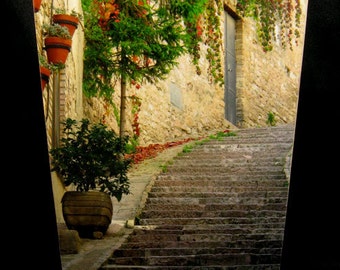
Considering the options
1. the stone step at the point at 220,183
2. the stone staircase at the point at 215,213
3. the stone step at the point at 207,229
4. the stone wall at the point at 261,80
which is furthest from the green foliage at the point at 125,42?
the stone wall at the point at 261,80

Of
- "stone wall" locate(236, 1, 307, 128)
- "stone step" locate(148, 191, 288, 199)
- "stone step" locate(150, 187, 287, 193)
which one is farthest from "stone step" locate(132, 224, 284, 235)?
"stone wall" locate(236, 1, 307, 128)

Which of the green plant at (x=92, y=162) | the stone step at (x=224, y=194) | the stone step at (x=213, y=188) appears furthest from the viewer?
the stone step at (x=213, y=188)

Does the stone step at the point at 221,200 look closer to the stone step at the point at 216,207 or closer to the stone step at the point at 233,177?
the stone step at the point at 216,207

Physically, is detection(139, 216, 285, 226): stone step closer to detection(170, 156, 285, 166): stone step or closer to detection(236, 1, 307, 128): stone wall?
detection(170, 156, 285, 166): stone step

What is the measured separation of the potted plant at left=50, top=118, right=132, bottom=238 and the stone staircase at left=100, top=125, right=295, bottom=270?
0.30m

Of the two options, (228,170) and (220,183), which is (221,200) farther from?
(228,170)

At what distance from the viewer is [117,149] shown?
5555mm

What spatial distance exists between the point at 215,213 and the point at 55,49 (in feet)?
5.90

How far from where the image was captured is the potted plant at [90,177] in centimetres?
526

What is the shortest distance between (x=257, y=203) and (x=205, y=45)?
6.36 metres

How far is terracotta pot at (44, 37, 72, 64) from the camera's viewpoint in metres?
5.54

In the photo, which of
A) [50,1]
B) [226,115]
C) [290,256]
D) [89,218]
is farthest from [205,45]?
[290,256]

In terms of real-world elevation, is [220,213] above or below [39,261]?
below

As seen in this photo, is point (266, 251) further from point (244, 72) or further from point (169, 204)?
point (244, 72)
